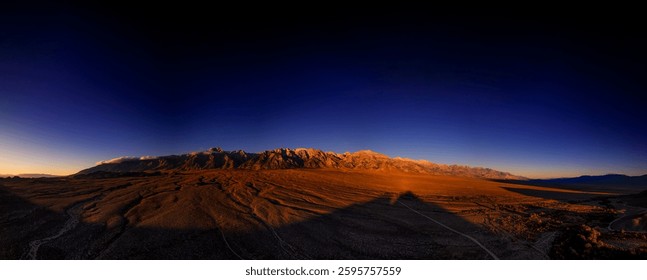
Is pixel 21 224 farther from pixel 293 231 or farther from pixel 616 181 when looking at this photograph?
pixel 616 181

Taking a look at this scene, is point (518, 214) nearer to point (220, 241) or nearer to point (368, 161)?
point (220, 241)

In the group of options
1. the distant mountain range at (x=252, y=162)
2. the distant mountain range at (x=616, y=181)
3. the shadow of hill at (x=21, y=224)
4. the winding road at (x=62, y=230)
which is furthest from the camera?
the distant mountain range at (x=616, y=181)

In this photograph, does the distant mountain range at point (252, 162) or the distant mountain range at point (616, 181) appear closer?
the distant mountain range at point (252, 162)

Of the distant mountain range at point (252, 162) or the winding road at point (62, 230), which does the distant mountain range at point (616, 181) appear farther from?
the winding road at point (62, 230)

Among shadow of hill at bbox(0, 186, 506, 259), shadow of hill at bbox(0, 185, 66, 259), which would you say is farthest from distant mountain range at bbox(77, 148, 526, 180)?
shadow of hill at bbox(0, 186, 506, 259)

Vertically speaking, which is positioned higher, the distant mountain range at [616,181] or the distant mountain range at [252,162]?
the distant mountain range at [252,162]

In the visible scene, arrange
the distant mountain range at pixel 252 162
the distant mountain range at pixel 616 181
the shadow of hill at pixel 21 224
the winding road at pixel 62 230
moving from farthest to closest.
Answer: the distant mountain range at pixel 616 181 < the distant mountain range at pixel 252 162 < the shadow of hill at pixel 21 224 < the winding road at pixel 62 230

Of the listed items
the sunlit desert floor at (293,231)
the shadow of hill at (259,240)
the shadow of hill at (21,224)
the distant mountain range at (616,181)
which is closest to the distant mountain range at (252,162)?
the sunlit desert floor at (293,231)

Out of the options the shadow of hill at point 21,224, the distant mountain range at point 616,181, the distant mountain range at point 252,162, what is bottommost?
the distant mountain range at point 616,181
